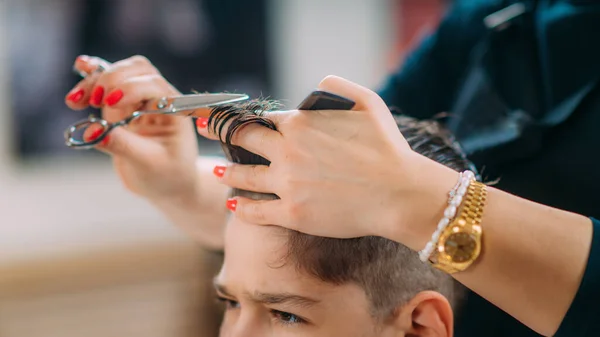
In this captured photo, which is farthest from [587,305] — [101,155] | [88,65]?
[101,155]

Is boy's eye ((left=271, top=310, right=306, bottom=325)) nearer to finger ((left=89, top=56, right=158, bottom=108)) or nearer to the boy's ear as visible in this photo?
the boy's ear

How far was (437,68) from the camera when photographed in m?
1.27

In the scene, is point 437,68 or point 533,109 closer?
point 533,109

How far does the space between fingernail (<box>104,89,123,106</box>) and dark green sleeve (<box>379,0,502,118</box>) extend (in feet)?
1.84

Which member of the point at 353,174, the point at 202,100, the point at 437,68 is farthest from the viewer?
the point at 437,68

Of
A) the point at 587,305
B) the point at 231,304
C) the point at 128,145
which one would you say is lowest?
the point at 231,304

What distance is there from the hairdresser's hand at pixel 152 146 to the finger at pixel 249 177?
117 mm

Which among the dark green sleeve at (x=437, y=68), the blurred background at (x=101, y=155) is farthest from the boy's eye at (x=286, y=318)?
the blurred background at (x=101, y=155)

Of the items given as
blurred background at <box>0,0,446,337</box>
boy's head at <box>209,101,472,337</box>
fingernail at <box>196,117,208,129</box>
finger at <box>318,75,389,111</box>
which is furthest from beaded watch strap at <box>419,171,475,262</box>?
blurred background at <box>0,0,446,337</box>

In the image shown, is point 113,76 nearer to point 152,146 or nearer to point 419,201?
point 152,146

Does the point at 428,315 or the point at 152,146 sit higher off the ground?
the point at 152,146

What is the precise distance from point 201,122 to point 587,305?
517 mm

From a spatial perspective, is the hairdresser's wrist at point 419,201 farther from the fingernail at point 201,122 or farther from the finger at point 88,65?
the finger at point 88,65

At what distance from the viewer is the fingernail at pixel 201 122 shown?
83 cm
